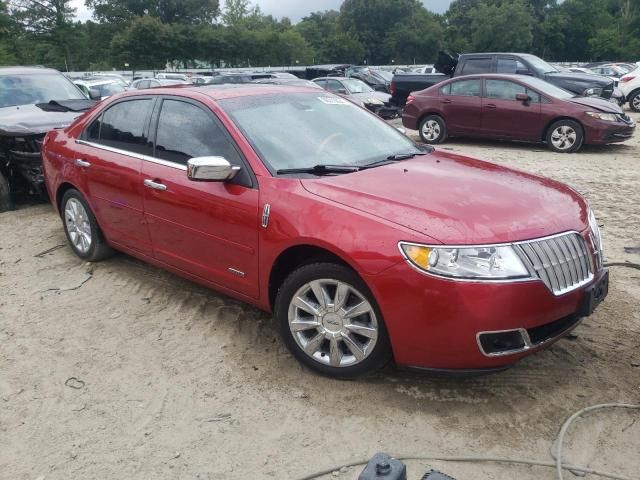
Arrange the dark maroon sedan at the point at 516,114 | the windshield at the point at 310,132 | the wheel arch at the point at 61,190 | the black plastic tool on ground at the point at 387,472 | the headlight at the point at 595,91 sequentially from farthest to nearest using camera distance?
the headlight at the point at 595,91
the dark maroon sedan at the point at 516,114
the wheel arch at the point at 61,190
the windshield at the point at 310,132
the black plastic tool on ground at the point at 387,472

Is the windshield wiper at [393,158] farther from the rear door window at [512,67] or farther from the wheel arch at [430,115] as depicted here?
the rear door window at [512,67]

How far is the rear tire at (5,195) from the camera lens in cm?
719

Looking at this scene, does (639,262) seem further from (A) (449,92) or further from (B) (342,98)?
(A) (449,92)

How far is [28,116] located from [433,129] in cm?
795

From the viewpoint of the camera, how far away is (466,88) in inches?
456

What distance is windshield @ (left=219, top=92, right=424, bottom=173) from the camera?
3.63m

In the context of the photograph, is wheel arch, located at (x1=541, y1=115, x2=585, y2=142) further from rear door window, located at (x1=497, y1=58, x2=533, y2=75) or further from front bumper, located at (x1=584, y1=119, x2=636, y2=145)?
rear door window, located at (x1=497, y1=58, x2=533, y2=75)

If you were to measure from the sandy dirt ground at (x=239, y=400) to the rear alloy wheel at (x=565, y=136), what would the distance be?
6446mm

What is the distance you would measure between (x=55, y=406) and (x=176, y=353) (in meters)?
0.77

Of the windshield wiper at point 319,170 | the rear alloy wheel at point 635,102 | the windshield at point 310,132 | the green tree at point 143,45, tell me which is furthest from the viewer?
the green tree at point 143,45

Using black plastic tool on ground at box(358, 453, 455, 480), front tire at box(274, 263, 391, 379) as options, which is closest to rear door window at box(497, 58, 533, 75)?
front tire at box(274, 263, 391, 379)

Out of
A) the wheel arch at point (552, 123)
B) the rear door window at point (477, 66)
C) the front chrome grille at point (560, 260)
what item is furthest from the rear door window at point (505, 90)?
the front chrome grille at point (560, 260)

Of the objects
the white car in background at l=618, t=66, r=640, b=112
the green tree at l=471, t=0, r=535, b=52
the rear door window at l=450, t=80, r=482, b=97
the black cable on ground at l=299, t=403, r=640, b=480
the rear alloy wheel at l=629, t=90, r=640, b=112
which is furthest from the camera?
the green tree at l=471, t=0, r=535, b=52

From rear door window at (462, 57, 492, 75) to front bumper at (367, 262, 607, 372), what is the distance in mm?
11909
